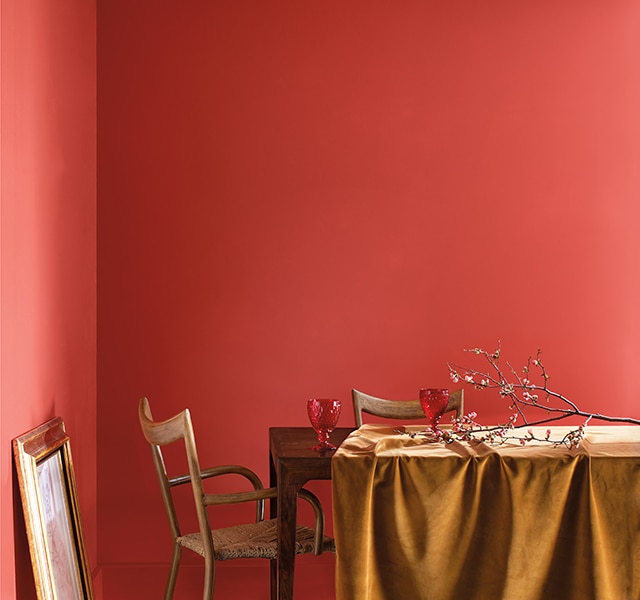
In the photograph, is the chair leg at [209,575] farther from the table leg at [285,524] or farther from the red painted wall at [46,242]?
the red painted wall at [46,242]

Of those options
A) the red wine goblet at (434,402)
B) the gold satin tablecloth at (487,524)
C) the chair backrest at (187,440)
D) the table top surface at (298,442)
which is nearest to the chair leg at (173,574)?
the chair backrest at (187,440)

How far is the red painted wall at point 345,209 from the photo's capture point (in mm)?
3654

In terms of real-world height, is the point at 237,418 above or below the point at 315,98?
below

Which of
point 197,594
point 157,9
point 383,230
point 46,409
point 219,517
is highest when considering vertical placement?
point 157,9

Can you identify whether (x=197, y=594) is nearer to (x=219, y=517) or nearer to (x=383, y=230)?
(x=219, y=517)

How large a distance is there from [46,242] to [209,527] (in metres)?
1.11

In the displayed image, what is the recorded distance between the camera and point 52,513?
2643mm

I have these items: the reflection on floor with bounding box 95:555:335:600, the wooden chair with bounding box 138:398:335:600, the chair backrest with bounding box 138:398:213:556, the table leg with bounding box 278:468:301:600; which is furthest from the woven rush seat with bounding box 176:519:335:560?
the reflection on floor with bounding box 95:555:335:600

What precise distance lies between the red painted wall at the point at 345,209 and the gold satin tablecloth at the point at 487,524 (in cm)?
134

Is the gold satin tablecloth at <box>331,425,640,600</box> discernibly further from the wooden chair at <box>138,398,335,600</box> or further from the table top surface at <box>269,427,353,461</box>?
the wooden chair at <box>138,398,335,600</box>

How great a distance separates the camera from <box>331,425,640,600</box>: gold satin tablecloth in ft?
7.46

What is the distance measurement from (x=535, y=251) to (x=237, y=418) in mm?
1558

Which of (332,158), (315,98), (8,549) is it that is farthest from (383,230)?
(8,549)

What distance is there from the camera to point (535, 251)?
12.3 ft
